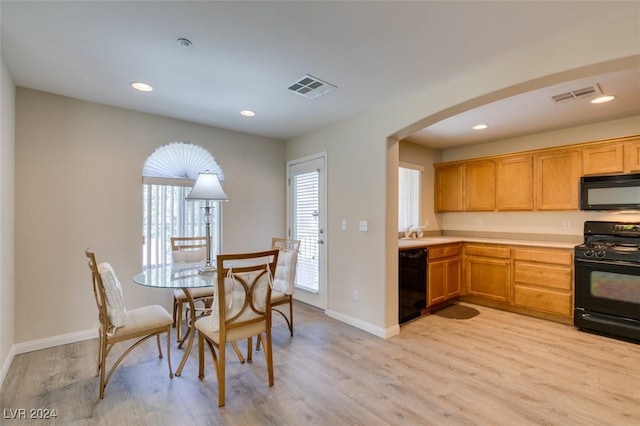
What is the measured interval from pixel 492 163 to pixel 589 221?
138 centimetres

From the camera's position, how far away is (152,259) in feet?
11.3

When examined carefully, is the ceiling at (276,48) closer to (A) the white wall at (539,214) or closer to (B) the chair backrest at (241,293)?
(A) the white wall at (539,214)

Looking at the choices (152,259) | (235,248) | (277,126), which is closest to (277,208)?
(235,248)

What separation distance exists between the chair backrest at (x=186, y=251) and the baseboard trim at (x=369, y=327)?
1.80 m

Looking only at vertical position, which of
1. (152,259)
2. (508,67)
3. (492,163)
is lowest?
(152,259)

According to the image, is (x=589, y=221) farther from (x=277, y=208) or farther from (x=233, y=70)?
(x=233, y=70)

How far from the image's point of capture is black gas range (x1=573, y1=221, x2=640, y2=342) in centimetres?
300

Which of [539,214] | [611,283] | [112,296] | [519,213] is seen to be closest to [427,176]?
[519,213]

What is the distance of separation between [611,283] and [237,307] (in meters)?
3.83

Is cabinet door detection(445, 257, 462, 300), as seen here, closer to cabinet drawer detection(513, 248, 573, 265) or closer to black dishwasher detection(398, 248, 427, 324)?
black dishwasher detection(398, 248, 427, 324)

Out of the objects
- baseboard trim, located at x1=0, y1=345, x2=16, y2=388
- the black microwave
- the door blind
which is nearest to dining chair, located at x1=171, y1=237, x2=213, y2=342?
baseboard trim, located at x1=0, y1=345, x2=16, y2=388

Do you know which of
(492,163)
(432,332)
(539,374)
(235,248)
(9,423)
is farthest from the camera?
(492,163)

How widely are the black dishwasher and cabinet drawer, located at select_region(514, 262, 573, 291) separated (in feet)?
4.14

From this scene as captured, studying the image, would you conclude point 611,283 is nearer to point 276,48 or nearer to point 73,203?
point 276,48
